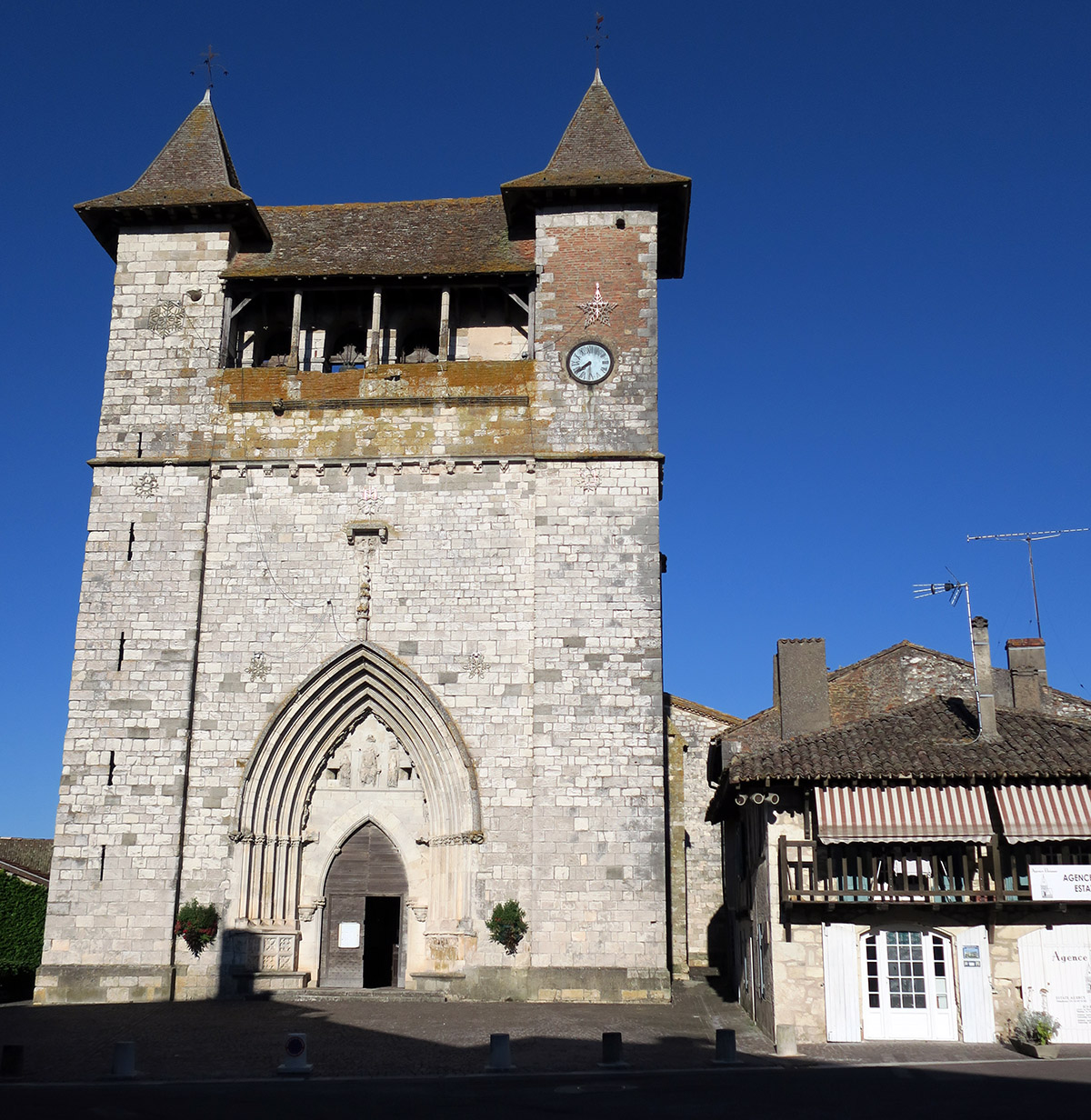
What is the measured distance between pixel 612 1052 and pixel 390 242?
52.3 ft

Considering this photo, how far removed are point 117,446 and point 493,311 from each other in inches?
287

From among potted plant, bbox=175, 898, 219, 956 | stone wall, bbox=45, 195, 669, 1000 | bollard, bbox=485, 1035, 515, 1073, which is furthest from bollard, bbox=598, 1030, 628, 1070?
potted plant, bbox=175, 898, 219, 956

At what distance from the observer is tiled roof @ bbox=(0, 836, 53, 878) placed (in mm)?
30950

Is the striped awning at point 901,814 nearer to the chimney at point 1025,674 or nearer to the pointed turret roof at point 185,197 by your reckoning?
the chimney at point 1025,674

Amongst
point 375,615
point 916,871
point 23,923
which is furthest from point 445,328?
point 23,923

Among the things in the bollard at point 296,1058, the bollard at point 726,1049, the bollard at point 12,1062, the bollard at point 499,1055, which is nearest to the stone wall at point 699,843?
the bollard at point 726,1049

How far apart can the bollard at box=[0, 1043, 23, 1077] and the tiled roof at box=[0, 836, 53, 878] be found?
1853cm

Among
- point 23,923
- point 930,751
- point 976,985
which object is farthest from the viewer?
point 23,923

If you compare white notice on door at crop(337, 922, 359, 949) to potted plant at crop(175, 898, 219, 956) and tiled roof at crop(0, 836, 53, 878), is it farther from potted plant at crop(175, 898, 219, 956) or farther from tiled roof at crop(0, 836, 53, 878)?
tiled roof at crop(0, 836, 53, 878)

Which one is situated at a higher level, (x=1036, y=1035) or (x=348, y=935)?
(x=348, y=935)

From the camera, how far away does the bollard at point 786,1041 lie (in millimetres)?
13938

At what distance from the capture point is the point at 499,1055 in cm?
1268

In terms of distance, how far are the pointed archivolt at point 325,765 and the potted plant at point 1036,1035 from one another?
8.53 metres

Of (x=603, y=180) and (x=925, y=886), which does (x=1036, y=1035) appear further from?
(x=603, y=180)
